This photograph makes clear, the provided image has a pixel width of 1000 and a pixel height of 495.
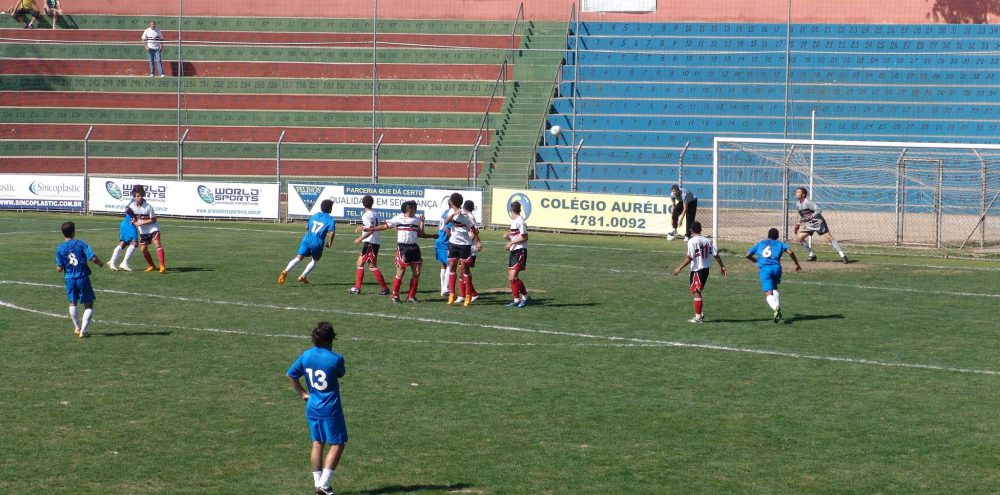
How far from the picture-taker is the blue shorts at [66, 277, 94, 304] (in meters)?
17.3

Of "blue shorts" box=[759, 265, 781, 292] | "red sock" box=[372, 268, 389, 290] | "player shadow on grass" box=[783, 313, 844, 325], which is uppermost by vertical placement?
"blue shorts" box=[759, 265, 781, 292]

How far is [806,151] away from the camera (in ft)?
121

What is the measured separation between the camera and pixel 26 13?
51.3 metres

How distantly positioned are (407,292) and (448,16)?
31000 millimetres

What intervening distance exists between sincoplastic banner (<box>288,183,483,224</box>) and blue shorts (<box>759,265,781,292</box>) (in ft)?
61.4

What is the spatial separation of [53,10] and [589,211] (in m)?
27.6

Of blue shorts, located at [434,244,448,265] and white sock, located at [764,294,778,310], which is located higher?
blue shorts, located at [434,244,448,265]

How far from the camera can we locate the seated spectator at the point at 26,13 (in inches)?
2004

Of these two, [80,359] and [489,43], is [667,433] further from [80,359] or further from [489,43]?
[489,43]

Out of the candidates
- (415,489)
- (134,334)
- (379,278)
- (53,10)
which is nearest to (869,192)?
(379,278)

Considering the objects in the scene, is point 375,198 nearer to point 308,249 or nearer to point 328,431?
point 308,249

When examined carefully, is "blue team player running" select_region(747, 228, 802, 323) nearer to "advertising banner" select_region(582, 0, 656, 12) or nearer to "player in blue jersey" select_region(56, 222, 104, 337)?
"player in blue jersey" select_region(56, 222, 104, 337)

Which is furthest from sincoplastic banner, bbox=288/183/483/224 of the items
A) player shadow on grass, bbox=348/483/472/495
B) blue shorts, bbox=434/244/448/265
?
player shadow on grass, bbox=348/483/472/495

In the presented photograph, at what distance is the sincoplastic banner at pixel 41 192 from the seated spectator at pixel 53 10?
37.3 feet
